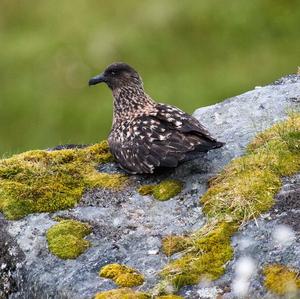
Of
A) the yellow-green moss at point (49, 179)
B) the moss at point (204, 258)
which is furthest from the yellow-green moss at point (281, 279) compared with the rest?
the yellow-green moss at point (49, 179)

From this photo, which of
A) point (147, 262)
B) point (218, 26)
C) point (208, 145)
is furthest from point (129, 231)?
point (218, 26)

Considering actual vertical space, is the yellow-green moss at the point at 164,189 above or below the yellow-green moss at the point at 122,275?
above

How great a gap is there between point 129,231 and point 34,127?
15056 mm

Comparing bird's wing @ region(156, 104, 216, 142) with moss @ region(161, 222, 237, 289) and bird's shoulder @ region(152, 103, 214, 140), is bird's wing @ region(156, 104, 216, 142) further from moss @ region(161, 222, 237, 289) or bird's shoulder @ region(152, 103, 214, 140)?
moss @ region(161, 222, 237, 289)

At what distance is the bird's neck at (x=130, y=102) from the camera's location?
42.5 ft

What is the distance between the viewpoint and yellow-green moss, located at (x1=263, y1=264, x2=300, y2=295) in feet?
29.9

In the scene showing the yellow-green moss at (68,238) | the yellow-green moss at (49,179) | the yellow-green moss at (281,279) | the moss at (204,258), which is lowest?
the yellow-green moss at (281,279)

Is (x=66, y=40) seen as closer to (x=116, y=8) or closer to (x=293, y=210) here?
(x=116, y=8)

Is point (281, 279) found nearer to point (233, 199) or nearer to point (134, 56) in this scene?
point (233, 199)

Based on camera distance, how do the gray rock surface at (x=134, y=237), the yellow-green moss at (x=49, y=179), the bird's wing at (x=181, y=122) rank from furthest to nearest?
1. the bird's wing at (x=181, y=122)
2. the yellow-green moss at (x=49, y=179)
3. the gray rock surface at (x=134, y=237)

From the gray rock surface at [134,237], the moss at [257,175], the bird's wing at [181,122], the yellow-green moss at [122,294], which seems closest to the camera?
the yellow-green moss at [122,294]

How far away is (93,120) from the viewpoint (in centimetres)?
2512

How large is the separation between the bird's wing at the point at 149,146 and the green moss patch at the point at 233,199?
Answer: 0.52 metres

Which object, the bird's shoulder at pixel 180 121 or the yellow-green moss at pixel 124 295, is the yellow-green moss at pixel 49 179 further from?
the yellow-green moss at pixel 124 295
